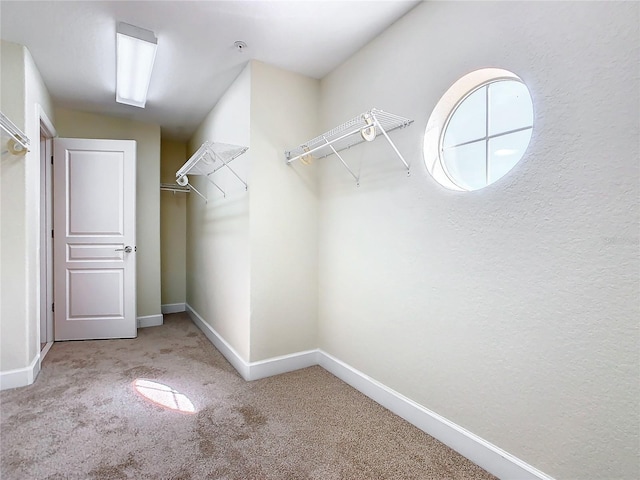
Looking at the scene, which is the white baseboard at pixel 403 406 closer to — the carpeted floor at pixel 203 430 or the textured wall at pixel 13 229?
the carpeted floor at pixel 203 430

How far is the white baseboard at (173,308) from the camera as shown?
15.0 feet

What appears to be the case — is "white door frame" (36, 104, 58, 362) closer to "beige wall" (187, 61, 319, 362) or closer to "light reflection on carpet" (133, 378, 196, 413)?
"light reflection on carpet" (133, 378, 196, 413)

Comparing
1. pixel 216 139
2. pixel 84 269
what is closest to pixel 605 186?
pixel 216 139

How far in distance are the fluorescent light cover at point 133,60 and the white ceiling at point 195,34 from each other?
0.06m

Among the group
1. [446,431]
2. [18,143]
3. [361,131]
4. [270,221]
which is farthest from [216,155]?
[446,431]

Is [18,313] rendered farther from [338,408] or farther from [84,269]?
[338,408]

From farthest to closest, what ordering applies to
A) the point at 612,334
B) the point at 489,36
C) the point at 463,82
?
the point at 463,82 < the point at 489,36 < the point at 612,334

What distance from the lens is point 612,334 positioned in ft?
3.82

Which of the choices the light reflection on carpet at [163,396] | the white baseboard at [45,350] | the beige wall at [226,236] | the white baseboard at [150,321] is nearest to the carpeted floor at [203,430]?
the light reflection on carpet at [163,396]

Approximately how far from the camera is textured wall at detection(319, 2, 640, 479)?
3.81ft

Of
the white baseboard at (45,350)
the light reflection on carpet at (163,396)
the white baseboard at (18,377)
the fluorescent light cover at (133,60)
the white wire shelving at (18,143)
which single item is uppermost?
the fluorescent light cover at (133,60)

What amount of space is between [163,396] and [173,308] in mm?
2593

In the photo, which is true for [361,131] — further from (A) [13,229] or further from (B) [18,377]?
(B) [18,377]

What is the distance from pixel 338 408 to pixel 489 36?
7.45ft
